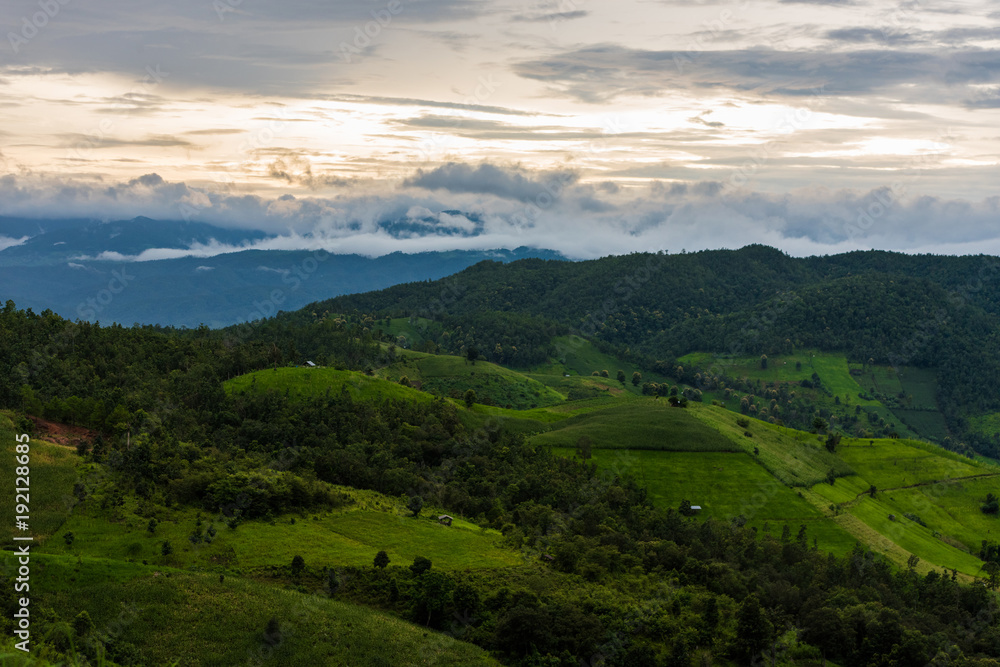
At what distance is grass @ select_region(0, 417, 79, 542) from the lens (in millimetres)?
67250

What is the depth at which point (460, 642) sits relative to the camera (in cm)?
6312

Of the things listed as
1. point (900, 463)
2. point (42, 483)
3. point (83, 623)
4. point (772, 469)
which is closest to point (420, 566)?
point (83, 623)

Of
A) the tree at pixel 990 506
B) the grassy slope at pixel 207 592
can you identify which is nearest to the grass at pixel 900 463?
the tree at pixel 990 506

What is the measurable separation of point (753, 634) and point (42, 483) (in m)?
73.9

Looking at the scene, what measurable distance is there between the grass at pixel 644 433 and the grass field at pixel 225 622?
86.9 meters

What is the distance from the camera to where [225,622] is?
57312 millimetres

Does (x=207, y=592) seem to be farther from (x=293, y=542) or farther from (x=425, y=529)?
(x=425, y=529)

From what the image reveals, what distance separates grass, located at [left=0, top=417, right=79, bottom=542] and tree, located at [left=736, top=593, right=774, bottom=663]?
66.4m

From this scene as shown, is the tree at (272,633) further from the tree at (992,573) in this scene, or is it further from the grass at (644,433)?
the tree at (992,573)

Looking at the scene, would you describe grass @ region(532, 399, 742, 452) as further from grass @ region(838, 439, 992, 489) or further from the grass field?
the grass field

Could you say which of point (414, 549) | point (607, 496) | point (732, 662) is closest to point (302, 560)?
point (414, 549)

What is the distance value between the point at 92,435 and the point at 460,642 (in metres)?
63.9

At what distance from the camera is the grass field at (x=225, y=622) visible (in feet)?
179

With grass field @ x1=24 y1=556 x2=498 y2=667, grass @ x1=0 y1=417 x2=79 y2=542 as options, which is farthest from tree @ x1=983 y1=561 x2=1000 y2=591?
grass @ x1=0 y1=417 x2=79 y2=542
